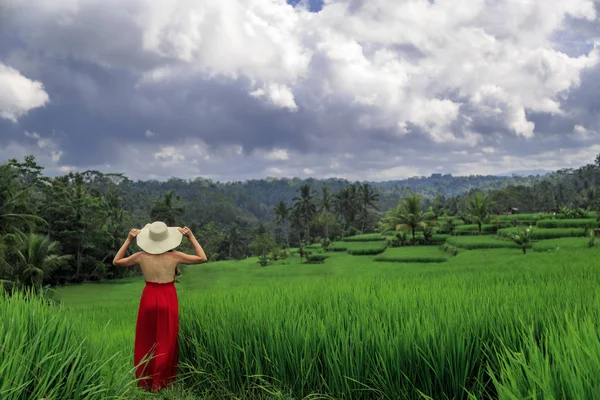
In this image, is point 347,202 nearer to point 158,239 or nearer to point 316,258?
point 316,258

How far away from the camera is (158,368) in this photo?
13.0ft

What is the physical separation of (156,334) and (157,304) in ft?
1.01

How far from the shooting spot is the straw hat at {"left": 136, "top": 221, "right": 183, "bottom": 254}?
3.99m

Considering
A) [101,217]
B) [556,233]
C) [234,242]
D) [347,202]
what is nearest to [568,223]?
[556,233]

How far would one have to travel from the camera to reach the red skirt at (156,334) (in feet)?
13.1

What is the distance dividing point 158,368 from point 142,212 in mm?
85645

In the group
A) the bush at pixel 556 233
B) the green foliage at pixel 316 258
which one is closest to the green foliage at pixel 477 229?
the bush at pixel 556 233

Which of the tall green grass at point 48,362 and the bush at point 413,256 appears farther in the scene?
the bush at point 413,256

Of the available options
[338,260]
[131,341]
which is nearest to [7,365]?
[131,341]

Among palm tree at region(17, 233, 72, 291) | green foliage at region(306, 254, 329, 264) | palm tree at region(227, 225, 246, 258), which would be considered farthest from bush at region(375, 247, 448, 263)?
palm tree at region(227, 225, 246, 258)

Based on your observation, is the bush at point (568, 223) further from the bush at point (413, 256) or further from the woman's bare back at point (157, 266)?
the woman's bare back at point (157, 266)

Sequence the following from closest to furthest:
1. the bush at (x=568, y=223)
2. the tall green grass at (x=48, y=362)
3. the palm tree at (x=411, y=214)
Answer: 1. the tall green grass at (x=48, y=362)
2. the bush at (x=568, y=223)
3. the palm tree at (x=411, y=214)

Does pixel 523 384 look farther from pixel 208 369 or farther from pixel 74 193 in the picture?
pixel 74 193

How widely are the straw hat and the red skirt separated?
37cm
